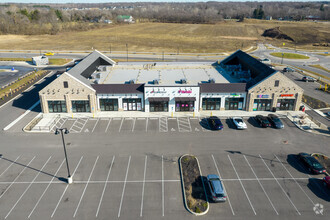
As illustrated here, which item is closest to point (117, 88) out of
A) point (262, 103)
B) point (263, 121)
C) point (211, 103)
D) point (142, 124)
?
point (142, 124)

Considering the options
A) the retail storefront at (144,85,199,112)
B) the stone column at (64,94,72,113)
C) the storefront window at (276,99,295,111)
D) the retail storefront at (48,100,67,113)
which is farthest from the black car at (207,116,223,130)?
the retail storefront at (48,100,67,113)

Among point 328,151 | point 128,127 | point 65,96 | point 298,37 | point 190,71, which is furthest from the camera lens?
point 298,37

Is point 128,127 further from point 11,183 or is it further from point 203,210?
point 203,210

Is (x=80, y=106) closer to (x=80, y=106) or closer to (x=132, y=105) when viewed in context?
(x=80, y=106)

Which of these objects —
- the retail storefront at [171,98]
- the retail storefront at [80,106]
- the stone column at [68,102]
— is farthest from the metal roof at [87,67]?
the retail storefront at [171,98]

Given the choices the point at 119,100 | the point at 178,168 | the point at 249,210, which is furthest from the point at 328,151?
the point at 119,100
